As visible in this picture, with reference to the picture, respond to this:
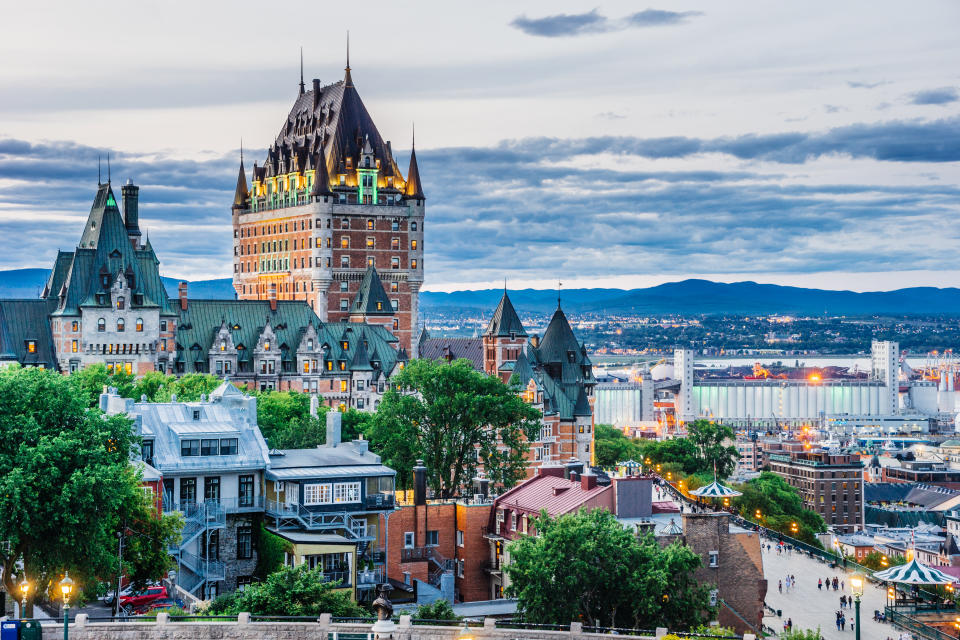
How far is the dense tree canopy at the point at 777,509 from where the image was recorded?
15075 cm

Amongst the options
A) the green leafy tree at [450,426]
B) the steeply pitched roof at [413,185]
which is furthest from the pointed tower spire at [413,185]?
the green leafy tree at [450,426]

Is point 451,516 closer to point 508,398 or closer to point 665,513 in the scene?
point 665,513

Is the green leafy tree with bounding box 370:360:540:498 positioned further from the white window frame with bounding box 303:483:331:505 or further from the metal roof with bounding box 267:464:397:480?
the white window frame with bounding box 303:483:331:505

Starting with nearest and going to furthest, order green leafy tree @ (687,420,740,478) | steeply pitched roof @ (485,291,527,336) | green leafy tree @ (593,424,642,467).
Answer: steeply pitched roof @ (485,291,527,336)
green leafy tree @ (593,424,642,467)
green leafy tree @ (687,420,740,478)

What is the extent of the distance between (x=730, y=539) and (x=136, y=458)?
87.3 ft

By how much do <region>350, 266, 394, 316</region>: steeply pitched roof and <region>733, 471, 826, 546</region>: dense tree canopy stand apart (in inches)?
1754

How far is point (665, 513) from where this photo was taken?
68.2 metres

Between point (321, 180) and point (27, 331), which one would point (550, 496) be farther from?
point (321, 180)

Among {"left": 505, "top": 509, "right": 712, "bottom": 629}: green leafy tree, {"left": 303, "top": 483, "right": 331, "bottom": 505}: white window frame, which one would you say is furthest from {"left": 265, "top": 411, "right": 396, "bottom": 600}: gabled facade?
{"left": 505, "top": 509, "right": 712, "bottom": 629}: green leafy tree

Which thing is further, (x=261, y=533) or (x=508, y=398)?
(x=508, y=398)

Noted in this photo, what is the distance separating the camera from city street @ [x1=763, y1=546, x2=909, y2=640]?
72375 millimetres

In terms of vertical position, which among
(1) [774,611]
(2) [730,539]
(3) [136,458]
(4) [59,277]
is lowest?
(1) [774,611]

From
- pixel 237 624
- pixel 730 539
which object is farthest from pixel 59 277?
pixel 237 624

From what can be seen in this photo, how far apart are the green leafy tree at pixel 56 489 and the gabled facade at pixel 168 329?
72717 mm
